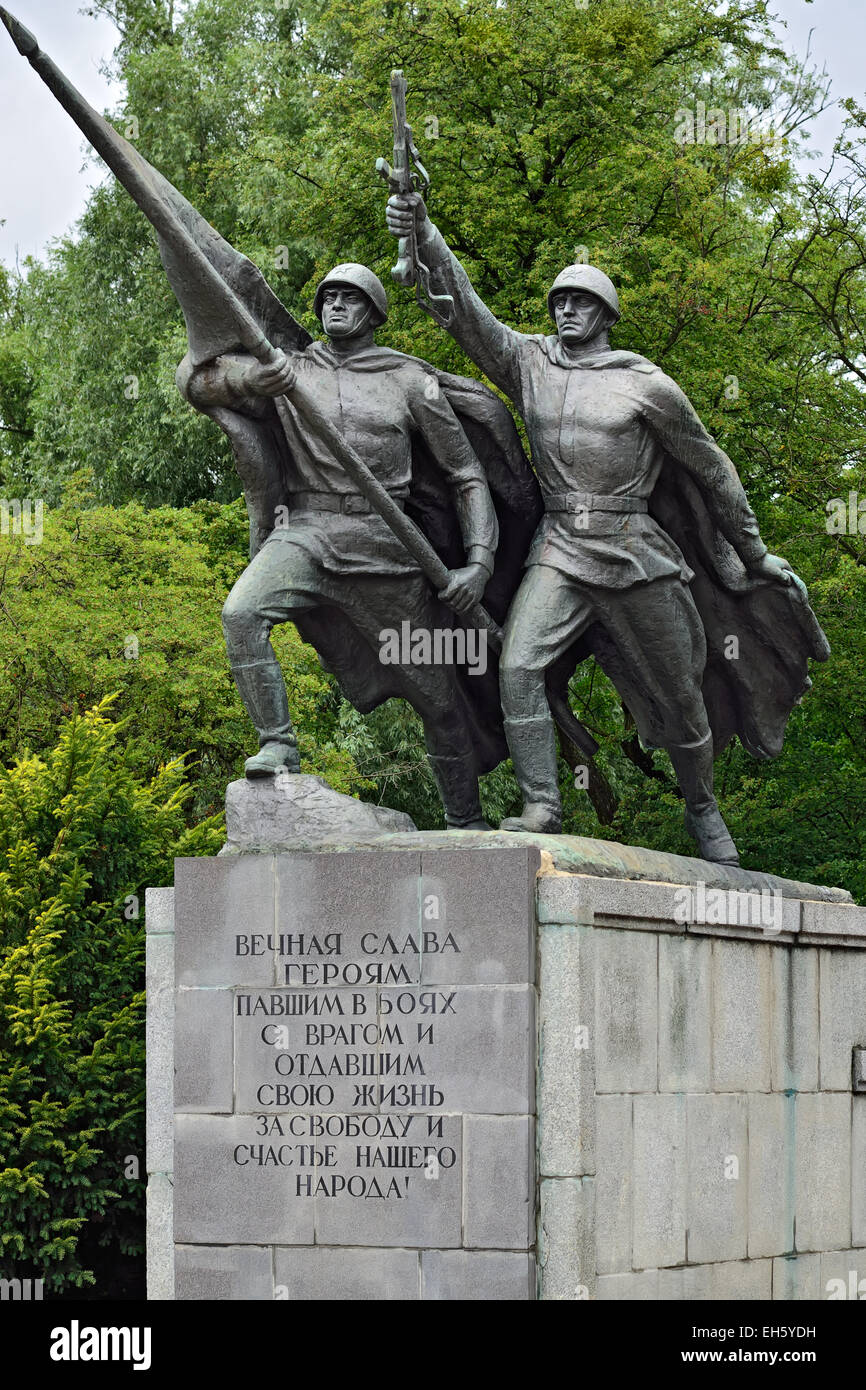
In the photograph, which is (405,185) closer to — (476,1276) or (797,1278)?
(476,1276)

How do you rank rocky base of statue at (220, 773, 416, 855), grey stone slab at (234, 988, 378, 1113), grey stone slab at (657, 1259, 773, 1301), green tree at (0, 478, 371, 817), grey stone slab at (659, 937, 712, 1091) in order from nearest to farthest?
grey stone slab at (234, 988, 378, 1113) < rocky base of statue at (220, 773, 416, 855) < grey stone slab at (657, 1259, 773, 1301) < grey stone slab at (659, 937, 712, 1091) < green tree at (0, 478, 371, 817)

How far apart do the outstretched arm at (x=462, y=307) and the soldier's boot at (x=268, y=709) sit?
5.65 feet

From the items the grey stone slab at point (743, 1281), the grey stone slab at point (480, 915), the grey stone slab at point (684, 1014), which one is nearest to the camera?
the grey stone slab at point (480, 915)

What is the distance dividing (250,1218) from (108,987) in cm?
448

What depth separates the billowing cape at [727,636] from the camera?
377 inches

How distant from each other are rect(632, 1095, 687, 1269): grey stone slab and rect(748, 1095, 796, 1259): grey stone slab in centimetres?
71

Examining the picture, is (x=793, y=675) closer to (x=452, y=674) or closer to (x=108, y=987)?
(x=452, y=674)

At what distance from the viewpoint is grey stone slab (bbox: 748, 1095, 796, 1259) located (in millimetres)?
9023

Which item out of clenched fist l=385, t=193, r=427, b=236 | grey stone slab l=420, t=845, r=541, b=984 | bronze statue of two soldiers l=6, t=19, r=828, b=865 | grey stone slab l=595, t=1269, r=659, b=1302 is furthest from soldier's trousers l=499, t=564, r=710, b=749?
grey stone slab l=595, t=1269, r=659, b=1302

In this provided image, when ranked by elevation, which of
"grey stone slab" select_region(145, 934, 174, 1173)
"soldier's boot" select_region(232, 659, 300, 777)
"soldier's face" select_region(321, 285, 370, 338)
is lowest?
"grey stone slab" select_region(145, 934, 174, 1173)

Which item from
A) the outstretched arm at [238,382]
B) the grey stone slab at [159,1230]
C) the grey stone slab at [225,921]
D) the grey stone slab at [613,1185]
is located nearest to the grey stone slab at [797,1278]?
the grey stone slab at [613,1185]

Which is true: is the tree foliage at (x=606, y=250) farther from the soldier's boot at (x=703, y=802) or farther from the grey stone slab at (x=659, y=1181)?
the grey stone slab at (x=659, y=1181)

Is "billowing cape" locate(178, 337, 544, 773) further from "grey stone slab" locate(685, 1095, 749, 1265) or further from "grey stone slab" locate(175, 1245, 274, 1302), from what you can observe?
"grey stone slab" locate(175, 1245, 274, 1302)
